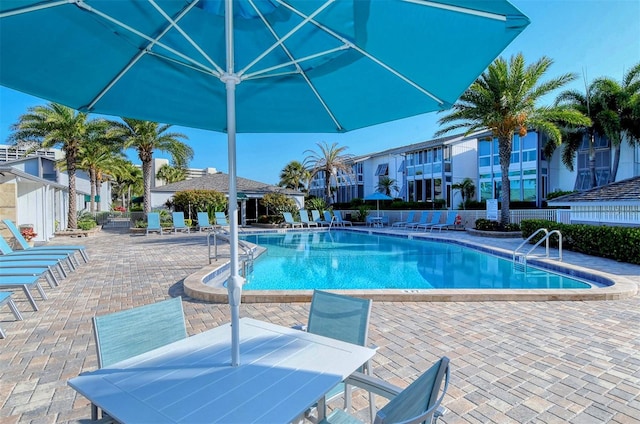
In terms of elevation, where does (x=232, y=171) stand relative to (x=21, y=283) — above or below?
above

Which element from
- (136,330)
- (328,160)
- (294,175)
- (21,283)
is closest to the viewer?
(136,330)

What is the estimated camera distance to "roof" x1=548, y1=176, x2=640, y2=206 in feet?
35.4

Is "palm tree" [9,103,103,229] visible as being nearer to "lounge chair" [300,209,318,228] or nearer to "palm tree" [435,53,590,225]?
"lounge chair" [300,209,318,228]

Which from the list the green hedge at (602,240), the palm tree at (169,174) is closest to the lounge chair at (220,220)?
the green hedge at (602,240)

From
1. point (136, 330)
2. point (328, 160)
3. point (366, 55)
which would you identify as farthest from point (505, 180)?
point (136, 330)

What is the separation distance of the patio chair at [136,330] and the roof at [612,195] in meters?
13.0

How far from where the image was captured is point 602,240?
33.1ft

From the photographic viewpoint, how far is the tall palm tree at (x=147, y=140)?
19969 millimetres

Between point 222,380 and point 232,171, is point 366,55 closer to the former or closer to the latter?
point 232,171

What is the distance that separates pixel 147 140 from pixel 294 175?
66.1 ft

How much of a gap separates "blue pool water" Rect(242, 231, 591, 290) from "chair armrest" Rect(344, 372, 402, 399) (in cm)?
603

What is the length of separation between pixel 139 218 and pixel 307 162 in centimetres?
1476

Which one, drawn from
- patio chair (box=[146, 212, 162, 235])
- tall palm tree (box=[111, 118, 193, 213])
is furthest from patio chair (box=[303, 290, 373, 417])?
tall palm tree (box=[111, 118, 193, 213])

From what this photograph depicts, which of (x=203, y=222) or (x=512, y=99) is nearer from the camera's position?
(x=512, y=99)
